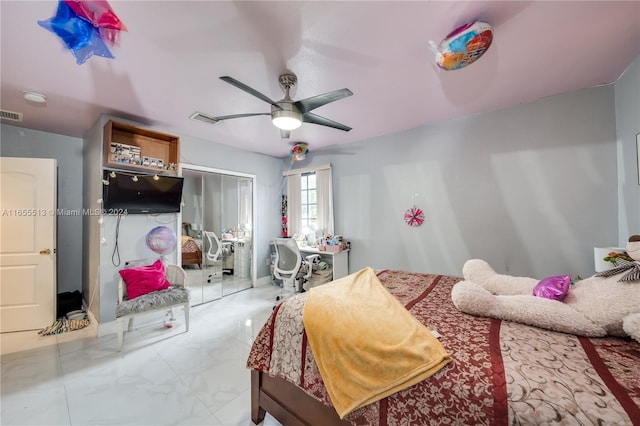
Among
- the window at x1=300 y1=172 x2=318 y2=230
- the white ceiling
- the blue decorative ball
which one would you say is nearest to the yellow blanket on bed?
the white ceiling

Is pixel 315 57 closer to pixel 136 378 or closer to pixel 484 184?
pixel 484 184

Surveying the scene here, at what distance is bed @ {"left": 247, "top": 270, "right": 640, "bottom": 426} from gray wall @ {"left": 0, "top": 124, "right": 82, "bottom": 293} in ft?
12.3

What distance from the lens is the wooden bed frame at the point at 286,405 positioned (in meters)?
1.26

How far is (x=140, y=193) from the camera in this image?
9.39 ft

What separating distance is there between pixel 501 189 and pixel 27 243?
5731 millimetres

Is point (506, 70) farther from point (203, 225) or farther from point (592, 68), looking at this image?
point (203, 225)

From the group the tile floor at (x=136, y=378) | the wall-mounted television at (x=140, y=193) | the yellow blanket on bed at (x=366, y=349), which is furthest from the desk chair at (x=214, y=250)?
the yellow blanket on bed at (x=366, y=349)

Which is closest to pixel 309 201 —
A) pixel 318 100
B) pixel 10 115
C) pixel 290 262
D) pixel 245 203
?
pixel 245 203

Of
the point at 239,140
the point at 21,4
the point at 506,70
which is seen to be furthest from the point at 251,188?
the point at 506,70

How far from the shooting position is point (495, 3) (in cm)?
133

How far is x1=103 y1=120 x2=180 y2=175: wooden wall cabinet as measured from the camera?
264 cm

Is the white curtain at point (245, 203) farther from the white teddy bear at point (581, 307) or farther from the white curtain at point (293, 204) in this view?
the white teddy bear at point (581, 307)

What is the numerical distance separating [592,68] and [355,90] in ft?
6.47

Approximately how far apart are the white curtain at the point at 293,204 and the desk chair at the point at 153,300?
218 centimetres
